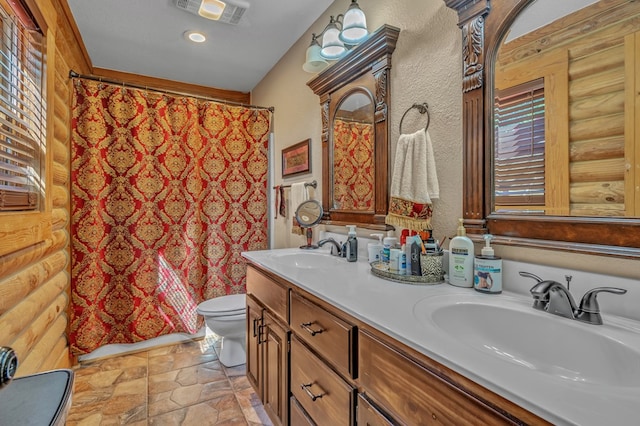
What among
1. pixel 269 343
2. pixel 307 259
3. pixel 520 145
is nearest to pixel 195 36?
pixel 307 259

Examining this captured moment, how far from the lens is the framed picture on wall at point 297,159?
2342 millimetres

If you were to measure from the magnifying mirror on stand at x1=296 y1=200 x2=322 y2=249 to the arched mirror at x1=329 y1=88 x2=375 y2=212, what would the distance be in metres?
0.15

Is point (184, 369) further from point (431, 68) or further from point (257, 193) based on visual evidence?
point (431, 68)

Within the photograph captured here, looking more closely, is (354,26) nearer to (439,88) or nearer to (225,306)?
(439,88)

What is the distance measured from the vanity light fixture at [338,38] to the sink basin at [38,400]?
176 cm

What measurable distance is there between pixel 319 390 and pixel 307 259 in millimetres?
887

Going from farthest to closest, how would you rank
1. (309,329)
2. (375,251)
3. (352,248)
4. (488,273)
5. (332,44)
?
(332,44)
(352,248)
(375,251)
(309,329)
(488,273)

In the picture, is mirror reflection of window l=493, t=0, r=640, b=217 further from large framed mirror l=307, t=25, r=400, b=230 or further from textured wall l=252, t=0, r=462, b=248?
large framed mirror l=307, t=25, r=400, b=230

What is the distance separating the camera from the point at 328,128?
2.05m

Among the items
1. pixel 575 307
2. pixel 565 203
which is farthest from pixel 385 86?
pixel 575 307

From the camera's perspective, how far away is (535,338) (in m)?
0.84

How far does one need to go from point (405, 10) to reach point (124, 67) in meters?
2.65

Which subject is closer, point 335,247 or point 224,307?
point 335,247

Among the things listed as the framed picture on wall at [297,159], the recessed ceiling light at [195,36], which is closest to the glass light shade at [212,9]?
the recessed ceiling light at [195,36]
